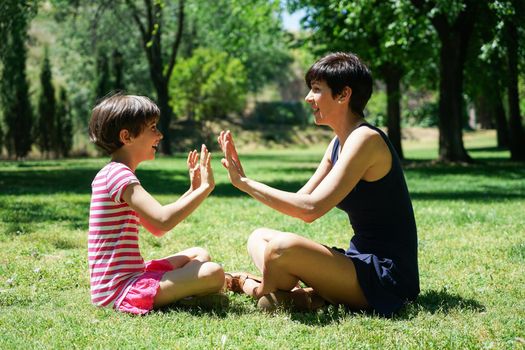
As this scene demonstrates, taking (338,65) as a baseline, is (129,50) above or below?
above

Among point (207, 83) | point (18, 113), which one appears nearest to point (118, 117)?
point (18, 113)

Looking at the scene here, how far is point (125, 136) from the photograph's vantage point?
4.57 meters

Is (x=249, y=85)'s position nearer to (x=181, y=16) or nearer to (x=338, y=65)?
(x=181, y=16)

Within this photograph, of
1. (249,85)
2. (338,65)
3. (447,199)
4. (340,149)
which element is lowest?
(447,199)

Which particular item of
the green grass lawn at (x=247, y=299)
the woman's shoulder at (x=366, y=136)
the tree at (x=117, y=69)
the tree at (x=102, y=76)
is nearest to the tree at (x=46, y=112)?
the tree at (x=102, y=76)

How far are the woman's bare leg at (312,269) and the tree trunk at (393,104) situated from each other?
22.4m

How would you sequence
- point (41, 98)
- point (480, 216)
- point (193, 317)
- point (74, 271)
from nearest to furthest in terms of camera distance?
point (193, 317), point (74, 271), point (480, 216), point (41, 98)

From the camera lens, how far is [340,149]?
4832 mm

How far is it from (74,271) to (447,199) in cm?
795

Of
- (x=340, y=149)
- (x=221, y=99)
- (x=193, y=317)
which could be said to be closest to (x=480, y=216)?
(x=340, y=149)

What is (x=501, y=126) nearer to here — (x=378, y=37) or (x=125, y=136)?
(x=378, y=37)

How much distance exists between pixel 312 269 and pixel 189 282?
83cm

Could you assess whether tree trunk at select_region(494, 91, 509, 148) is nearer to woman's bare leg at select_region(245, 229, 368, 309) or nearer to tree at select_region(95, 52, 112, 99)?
tree at select_region(95, 52, 112, 99)

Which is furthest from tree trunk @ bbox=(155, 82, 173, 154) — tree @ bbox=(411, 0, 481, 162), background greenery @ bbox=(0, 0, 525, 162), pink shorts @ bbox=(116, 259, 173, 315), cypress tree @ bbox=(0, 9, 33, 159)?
pink shorts @ bbox=(116, 259, 173, 315)
